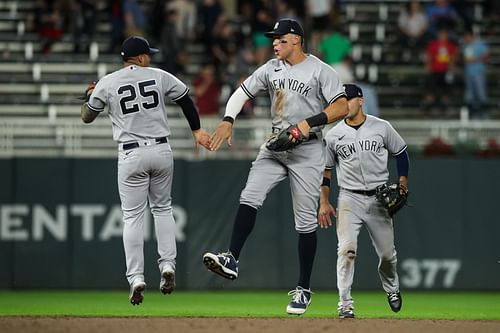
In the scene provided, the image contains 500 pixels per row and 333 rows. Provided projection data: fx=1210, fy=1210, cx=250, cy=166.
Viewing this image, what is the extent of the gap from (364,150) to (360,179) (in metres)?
0.28

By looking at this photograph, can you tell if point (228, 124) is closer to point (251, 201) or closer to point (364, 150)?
point (251, 201)

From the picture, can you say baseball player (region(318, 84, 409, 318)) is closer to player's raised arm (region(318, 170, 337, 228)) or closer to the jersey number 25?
player's raised arm (region(318, 170, 337, 228))

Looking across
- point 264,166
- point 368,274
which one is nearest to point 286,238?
point 368,274

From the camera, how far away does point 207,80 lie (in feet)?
61.8

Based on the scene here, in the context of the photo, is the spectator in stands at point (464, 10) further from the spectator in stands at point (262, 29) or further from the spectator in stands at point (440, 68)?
the spectator in stands at point (262, 29)

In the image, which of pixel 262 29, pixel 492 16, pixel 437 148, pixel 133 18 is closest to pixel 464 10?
pixel 492 16

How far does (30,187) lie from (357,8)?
8.30 metres

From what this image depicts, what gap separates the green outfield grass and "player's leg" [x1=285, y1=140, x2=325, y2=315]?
31.9 inches

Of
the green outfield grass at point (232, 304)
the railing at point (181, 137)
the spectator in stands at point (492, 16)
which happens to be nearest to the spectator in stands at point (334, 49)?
the railing at point (181, 137)

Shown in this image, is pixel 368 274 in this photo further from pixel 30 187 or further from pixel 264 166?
pixel 264 166

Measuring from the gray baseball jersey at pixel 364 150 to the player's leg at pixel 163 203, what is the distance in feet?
5.47

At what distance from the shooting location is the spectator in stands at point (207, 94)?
1869 cm

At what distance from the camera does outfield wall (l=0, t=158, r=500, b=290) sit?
16.9 metres

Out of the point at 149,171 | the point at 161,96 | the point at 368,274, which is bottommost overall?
the point at 368,274
